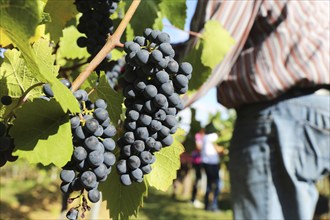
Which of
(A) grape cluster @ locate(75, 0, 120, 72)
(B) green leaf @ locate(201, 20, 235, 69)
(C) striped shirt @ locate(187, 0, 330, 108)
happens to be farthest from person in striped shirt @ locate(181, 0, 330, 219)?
(A) grape cluster @ locate(75, 0, 120, 72)

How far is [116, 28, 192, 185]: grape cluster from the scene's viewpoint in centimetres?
69

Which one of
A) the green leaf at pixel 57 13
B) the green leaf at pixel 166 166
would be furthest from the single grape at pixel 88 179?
the green leaf at pixel 57 13

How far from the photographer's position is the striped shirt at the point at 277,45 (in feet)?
4.93

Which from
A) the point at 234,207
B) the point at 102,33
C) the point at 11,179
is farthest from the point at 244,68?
the point at 11,179

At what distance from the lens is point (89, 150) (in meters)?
0.65

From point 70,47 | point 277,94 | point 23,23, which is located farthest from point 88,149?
point 277,94

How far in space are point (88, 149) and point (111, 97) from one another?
0.17 m

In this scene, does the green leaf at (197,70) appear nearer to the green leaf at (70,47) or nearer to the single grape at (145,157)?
the green leaf at (70,47)

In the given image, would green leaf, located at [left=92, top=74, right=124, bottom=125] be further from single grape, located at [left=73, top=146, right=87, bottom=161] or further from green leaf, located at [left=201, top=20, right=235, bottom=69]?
green leaf, located at [left=201, top=20, right=235, bottom=69]

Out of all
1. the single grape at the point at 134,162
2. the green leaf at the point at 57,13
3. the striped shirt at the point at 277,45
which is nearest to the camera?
the single grape at the point at 134,162

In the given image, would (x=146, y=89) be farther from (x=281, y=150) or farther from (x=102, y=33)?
(x=281, y=150)

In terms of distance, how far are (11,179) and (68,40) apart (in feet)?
35.8

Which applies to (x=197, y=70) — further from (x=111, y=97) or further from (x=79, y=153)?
(x=79, y=153)

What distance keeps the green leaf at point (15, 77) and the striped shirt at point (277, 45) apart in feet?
2.70
